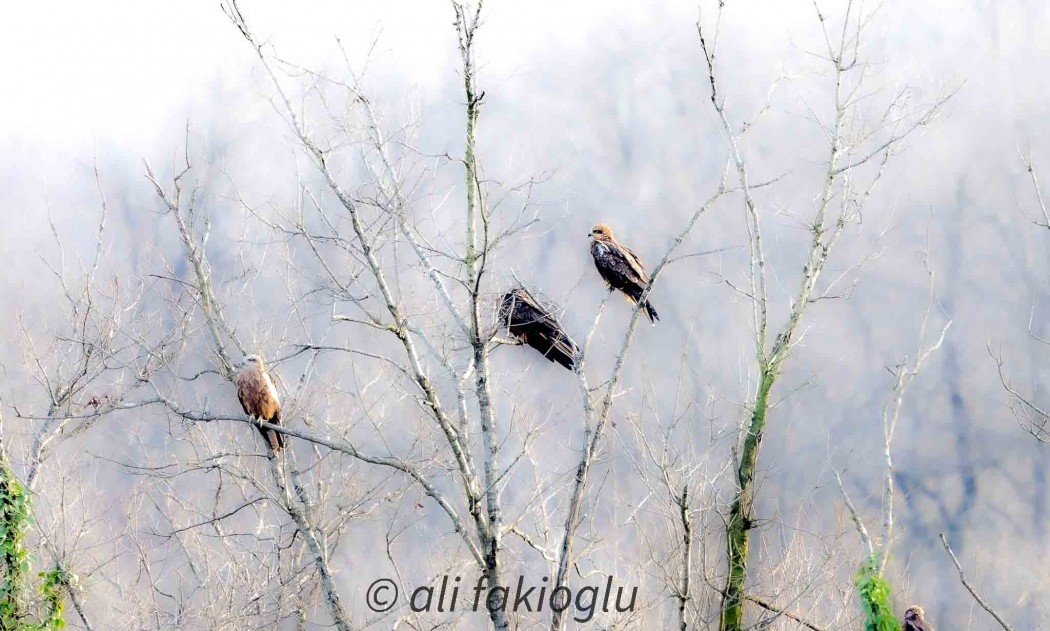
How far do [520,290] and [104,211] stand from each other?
4346 mm

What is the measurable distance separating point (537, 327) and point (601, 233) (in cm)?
136

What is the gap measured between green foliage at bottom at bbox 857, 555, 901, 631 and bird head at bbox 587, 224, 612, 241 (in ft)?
11.6

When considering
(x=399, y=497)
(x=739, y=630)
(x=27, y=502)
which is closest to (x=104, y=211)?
(x=27, y=502)

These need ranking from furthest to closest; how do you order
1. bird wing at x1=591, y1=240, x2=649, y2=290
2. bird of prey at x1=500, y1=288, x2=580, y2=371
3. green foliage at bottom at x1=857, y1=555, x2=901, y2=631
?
bird wing at x1=591, y1=240, x2=649, y2=290 < bird of prey at x1=500, y1=288, x2=580, y2=371 < green foliage at bottom at x1=857, y1=555, x2=901, y2=631

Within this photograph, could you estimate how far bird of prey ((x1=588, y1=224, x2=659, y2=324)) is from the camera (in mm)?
7930

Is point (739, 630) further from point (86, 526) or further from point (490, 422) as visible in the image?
point (86, 526)

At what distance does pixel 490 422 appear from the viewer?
6.57 m

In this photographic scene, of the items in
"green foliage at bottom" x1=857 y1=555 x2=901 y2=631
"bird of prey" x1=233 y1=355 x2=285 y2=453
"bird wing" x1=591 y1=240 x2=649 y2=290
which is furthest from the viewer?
"bird wing" x1=591 y1=240 x2=649 y2=290

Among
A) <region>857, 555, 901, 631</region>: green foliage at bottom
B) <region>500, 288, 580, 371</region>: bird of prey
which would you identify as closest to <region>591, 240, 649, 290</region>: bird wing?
<region>500, 288, 580, 371</region>: bird of prey

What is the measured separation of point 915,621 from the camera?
7.44m

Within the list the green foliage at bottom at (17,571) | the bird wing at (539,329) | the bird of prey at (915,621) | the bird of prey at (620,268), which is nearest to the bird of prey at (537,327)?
the bird wing at (539,329)

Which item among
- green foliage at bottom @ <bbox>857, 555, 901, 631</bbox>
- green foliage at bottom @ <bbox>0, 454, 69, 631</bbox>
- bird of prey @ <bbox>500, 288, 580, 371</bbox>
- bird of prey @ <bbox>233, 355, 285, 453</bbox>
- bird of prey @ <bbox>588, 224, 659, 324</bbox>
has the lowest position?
green foliage at bottom @ <bbox>857, 555, 901, 631</bbox>

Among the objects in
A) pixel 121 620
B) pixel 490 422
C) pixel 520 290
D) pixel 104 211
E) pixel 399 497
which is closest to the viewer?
pixel 490 422

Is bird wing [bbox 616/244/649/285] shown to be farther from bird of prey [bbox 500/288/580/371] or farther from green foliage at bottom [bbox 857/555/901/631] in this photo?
green foliage at bottom [bbox 857/555/901/631]
